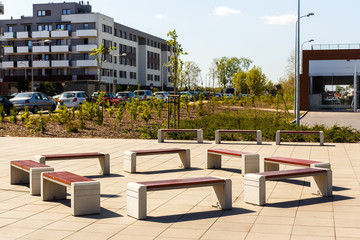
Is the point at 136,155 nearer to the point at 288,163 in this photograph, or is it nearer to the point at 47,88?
the point at 288,163

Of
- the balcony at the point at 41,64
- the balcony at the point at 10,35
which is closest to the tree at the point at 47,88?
the balcony at the point at 41,64

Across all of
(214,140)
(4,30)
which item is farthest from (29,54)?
(214,140)

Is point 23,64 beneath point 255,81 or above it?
above

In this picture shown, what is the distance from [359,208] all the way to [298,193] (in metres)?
1.44

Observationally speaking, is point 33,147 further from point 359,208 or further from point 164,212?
point 359,208

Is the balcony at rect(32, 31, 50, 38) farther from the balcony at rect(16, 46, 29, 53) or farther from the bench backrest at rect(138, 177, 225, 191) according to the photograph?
the bench backrest at rect(138, 177, 225, 191)

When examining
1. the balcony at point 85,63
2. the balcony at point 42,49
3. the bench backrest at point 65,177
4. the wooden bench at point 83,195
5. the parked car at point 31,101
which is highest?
the balcony at point 42,49

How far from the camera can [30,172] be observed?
28.8 feet

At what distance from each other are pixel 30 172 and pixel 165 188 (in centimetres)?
280

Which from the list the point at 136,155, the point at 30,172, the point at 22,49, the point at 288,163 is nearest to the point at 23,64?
the point at 22,49

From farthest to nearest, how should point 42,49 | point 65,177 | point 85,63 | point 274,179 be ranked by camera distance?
1. point 42,49
2. point 85,63
3. point 274,179
4. point 65,177

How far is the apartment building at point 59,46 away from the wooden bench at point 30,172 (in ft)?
227

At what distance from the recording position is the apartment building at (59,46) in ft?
267

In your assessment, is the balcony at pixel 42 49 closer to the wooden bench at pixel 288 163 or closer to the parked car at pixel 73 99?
the parked car at pixel 73 99
